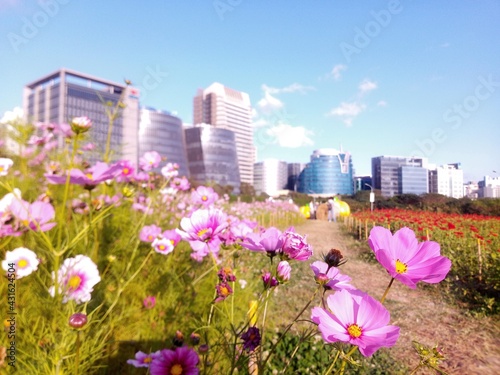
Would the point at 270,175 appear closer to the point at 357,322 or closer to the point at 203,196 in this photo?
the point at 203,196

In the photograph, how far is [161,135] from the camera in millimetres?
54562

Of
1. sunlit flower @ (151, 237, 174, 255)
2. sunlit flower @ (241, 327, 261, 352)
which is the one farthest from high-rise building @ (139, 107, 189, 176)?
sunlit flower @ (241, 327, 261, 352)

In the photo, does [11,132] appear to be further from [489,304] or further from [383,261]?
[489,304]

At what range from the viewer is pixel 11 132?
80.6 inches

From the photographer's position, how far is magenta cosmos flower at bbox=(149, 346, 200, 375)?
545 millimetres

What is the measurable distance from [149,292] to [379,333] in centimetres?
160

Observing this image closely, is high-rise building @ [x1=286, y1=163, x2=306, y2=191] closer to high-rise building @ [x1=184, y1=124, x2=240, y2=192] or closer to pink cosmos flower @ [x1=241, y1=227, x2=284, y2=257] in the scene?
high-rise building @ [x1=184, y1=124, x2=240, y2=192]

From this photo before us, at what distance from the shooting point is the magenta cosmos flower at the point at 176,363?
0.54 metres

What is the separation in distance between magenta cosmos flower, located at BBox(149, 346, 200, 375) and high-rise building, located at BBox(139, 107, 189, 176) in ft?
174

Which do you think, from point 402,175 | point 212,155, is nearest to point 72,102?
point 212,155

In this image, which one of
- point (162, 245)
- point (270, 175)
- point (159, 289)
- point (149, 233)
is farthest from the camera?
point (270, 175)

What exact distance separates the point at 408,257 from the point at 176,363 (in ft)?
1.48

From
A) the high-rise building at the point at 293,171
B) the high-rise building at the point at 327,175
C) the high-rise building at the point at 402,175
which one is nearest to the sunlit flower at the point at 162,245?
the high-rise building at the point at 402,175

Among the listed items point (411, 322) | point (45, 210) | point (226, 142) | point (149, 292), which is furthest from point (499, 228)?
point (226, 142)
